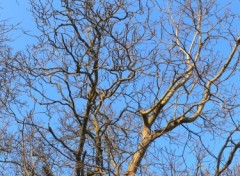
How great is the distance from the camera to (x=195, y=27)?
657 centimetres

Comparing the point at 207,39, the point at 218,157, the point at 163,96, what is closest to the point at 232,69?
the point at 207,39

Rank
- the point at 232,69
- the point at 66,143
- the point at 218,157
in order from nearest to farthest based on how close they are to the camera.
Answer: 1. the point at 218,157
2. the point at 232,69
3. the point at 66,143

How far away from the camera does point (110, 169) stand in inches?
238

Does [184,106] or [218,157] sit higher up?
[184,106]

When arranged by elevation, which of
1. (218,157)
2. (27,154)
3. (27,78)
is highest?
(27,78)

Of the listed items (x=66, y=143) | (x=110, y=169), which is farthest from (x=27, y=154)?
(x=110, y=169)

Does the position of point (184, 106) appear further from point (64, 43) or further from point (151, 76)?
point (64, 43)

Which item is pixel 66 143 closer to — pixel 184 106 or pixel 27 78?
pixel 27 78

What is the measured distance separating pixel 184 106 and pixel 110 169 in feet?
4.86

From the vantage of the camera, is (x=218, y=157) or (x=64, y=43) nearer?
(x=218, y=157)

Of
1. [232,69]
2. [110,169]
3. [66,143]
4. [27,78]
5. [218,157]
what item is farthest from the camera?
[66,143]

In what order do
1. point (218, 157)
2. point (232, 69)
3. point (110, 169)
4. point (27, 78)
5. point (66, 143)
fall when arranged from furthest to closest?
point (66, 143) → point (27, 78) → point (232, 69) → point (110, 169) → point (218, 157)

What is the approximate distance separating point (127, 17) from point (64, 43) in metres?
1.00

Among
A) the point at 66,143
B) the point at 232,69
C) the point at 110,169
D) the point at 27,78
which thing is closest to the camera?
the point at 110,169
